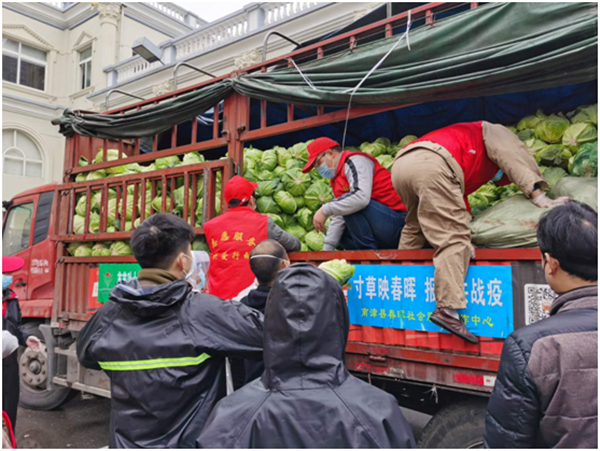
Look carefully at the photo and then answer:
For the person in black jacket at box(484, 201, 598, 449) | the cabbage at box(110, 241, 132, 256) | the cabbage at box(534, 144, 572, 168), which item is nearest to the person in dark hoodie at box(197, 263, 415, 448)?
the person in black jacket at box(484, 201, 598, 449)

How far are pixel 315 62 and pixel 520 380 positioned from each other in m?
2.97

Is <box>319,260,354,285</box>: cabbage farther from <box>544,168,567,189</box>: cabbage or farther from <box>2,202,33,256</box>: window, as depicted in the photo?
<box>2,202,33,256</box>: window

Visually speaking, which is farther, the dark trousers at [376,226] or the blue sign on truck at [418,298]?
the dark trousers at [376,226]

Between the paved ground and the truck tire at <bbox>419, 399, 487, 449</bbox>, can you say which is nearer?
the truck tire at <bbox>419, 399, 487, 449</bbox>

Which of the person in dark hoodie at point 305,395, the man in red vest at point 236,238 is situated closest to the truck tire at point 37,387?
the man in red vest at point 236,238

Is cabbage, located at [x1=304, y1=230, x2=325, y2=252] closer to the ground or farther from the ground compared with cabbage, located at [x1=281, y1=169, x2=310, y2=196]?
closer to the ground

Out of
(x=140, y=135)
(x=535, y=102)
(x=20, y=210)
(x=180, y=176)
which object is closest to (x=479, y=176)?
(x=535, y=102)

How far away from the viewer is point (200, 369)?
1912mm

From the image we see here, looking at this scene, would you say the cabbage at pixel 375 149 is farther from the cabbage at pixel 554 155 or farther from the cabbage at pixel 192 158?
the cabbage at pixel 192 158

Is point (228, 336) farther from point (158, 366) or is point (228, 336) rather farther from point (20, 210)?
point (20, 210)

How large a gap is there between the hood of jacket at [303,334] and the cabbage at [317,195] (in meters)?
2.79

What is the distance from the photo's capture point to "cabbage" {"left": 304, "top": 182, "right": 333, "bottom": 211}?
4395mm

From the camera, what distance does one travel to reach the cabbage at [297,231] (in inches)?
172

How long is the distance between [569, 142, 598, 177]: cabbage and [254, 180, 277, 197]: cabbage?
2.52 meters
